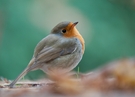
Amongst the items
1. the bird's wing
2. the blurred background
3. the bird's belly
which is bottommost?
the bird's belly

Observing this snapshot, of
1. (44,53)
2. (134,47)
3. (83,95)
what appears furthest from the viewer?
(134,47)

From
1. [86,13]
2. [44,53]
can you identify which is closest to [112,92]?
[44,53]

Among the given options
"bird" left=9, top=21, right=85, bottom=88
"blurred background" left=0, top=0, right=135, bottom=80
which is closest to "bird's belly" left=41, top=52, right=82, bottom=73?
"bird" left=9, top=21, right=85, bottom=88

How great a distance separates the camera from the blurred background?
461 centimetres

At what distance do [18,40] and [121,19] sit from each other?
1.91 meters

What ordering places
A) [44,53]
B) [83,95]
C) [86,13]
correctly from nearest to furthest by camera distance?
[83,95]
[44,53]
[86,13]

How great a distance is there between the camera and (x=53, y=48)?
319 centimetres

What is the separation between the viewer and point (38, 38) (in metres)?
4.66

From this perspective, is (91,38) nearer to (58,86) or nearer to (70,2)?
(70,2)

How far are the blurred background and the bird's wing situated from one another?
1.22 meters

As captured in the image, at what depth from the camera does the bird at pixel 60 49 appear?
3029 mm

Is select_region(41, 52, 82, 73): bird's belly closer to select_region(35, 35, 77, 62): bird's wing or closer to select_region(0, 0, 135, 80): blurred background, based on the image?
select_region(35, 35, 77, 62): bird's wing

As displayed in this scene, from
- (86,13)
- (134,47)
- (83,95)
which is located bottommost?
(83,95)

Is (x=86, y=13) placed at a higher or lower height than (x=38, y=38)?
higher
